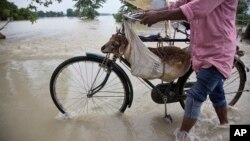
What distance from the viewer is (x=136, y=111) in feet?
14.9

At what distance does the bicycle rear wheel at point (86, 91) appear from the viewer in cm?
390

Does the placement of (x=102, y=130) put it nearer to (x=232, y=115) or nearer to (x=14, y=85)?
(x=232, y=115)

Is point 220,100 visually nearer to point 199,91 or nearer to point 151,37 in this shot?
point 199,91

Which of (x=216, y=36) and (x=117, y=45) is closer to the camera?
(x=216, y=36)

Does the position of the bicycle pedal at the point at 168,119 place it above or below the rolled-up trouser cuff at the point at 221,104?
below

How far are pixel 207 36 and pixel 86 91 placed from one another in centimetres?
227

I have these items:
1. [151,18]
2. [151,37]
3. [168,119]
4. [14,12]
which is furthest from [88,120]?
[14,12]

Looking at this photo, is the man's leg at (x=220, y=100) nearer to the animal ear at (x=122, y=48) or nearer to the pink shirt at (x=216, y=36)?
the pink shirt at (x=216, y=36)

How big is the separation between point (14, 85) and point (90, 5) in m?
1.95

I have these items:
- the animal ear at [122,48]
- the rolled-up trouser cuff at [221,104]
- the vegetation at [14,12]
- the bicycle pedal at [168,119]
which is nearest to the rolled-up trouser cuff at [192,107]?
the rolled-up trouser cuff at [221,104]

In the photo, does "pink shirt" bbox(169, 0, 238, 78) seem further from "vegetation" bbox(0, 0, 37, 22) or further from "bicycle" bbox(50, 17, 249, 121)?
"vegetation" bbox(0, 0, 37, 22)

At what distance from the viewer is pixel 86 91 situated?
15.6ft

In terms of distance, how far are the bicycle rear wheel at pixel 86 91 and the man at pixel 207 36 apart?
1.05m

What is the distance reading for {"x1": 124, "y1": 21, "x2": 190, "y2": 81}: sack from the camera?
11.3ft
